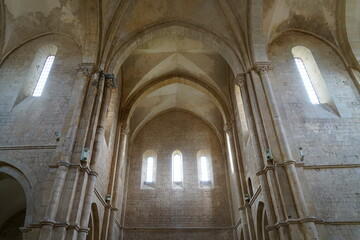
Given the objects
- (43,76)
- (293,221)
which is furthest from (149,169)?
(293,221)

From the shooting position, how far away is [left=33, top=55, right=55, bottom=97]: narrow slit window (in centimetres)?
1266

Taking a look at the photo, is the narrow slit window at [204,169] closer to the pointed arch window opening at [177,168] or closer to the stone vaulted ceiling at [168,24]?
the pointed arch window opening at [177,168]

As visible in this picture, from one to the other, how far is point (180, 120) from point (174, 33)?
718 centimetres

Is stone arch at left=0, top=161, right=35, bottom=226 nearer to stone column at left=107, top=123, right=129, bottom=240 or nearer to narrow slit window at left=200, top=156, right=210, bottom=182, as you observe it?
stone column at left=107, top=123, right=129, bottom=240

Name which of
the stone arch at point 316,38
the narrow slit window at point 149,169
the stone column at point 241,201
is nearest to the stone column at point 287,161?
the stone arch at point 316,38

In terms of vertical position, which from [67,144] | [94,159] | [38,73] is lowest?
[94,159]

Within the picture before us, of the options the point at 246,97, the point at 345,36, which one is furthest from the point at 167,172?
the point at 345,36

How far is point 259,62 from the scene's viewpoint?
39.6ft

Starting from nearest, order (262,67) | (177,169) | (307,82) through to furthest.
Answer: (262,67), (307,82), (177,169)

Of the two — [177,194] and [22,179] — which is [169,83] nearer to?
[177,194]

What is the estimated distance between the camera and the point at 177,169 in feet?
60.2

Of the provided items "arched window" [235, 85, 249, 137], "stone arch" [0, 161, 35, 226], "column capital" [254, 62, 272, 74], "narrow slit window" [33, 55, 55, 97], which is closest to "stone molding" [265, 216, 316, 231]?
"column capital" [254, 62, 272, 74]

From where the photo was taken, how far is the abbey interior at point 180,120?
947 cm

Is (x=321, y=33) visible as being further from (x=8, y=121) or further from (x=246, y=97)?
(x=8, y=121)
